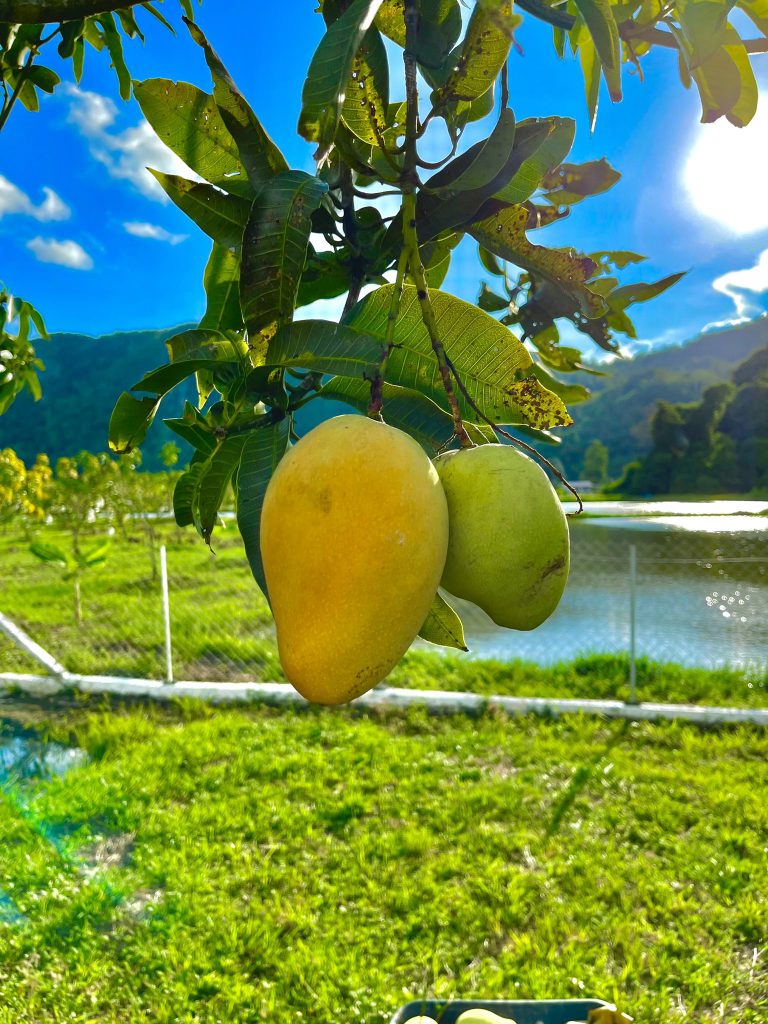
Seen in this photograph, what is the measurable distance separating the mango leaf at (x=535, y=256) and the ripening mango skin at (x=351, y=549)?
12.2 inches

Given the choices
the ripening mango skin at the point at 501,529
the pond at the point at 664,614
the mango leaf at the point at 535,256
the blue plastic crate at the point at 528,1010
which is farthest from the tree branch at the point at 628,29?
the pond at the point at 664,614

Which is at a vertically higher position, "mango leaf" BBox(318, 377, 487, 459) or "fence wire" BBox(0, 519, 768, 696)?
"mango leaf" BBox(318, 377, 487, 459)

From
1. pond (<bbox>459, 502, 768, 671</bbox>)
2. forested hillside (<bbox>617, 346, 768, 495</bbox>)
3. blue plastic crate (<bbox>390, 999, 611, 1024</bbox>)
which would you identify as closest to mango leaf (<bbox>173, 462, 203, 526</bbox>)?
blue plastic crate (<bbox>390, 999, 611, 1024</bbox>)

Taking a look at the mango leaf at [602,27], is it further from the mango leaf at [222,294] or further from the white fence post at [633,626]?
the white fence post at [633,626]

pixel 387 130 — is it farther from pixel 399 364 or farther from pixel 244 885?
pixel 244 885

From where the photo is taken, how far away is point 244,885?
3.14 m

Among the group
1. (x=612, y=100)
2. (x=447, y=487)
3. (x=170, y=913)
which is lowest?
(x=170, y=913)

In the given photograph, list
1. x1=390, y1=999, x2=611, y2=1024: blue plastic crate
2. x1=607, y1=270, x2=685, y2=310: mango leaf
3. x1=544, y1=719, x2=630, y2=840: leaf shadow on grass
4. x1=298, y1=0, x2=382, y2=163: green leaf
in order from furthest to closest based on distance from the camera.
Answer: x1=544, y1=719, x2=630, y2=840: leaf shadow on grass < x1=390, y1=999, x2=611, y2=1024: blue plastic crate < x1=607, y1=270, x2=685, y2=310: mango leaf < x1=298, y1=0, x2=382, y2=163: green leaf

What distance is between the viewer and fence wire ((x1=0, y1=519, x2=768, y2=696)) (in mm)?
6273

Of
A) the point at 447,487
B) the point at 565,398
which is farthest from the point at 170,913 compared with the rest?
the point at 447,487

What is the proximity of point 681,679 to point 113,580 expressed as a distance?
8.59 m

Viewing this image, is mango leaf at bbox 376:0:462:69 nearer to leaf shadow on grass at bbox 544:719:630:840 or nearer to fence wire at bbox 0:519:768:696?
fence wire at bbox 0:519:768:696

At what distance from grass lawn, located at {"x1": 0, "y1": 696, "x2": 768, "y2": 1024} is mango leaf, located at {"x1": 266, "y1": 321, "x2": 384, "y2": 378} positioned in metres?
1.73

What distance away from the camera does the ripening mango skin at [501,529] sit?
62 centimetres
